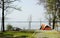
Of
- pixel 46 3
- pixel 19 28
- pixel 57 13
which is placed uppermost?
pixel 46 3

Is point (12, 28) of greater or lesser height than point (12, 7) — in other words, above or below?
below

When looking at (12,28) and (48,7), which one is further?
(48,7)

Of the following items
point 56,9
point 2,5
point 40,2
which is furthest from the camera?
point 40,2

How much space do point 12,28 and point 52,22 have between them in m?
6.83

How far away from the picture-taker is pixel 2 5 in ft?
65.2

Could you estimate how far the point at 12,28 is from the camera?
2006 cm

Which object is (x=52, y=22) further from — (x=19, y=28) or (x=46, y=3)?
(x=19, y=28)

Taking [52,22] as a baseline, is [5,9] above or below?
above

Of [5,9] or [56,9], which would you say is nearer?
[5,9]

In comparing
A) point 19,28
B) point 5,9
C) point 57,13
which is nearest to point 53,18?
point 57,13

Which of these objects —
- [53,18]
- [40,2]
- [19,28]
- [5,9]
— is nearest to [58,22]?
[53,18]

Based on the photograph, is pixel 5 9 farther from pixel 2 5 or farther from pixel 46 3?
pixel 46 3

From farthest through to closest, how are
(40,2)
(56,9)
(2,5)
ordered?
(40,2)
(56,9)
(2,5)

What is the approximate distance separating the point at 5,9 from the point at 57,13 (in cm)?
742
